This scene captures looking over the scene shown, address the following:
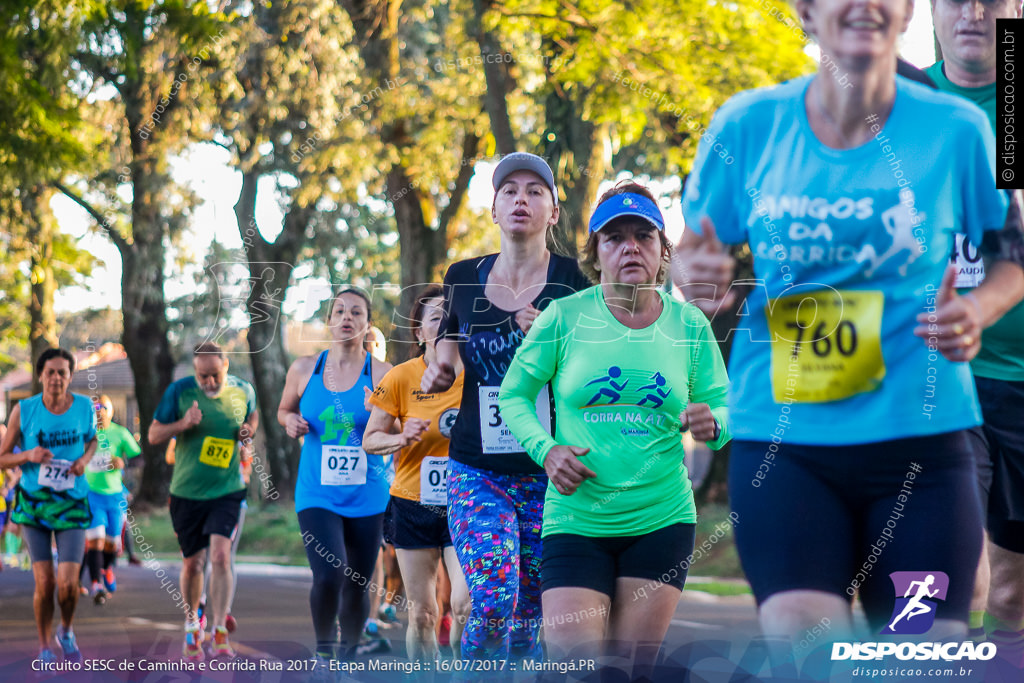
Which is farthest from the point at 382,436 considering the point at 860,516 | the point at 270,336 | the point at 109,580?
the point at 270,336

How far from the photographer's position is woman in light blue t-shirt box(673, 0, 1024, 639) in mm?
2424

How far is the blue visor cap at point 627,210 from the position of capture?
3463 millimetres

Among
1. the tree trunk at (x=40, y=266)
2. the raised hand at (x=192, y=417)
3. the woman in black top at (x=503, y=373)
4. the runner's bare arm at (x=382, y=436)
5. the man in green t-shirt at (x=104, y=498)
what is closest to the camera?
the woman in black top at (x=503, y=373)

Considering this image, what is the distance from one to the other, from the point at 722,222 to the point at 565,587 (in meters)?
1.24

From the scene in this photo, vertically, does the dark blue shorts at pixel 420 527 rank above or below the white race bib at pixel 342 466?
below

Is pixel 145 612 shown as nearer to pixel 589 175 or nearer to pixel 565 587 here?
pixel 589 175

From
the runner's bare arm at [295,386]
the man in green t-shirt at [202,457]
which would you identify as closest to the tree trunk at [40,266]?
the man in green t-shirt at [202,457]

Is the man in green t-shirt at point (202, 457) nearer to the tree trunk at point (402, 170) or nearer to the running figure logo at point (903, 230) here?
the tree trunk at point (402, 170)

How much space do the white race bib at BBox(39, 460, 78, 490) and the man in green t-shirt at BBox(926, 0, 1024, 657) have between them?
5221 mm

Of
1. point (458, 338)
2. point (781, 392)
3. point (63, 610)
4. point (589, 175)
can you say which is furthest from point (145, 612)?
point (781, 392)

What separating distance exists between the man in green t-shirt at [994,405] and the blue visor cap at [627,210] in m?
1.04

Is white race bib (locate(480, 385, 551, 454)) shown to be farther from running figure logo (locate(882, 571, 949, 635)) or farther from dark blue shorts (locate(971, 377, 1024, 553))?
running figure logo (locate(882, 571, 949, 635))

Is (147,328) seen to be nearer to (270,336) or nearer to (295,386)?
(270,336)

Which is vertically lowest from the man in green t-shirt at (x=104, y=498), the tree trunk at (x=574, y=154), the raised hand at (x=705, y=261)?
the man in green t-shirt at (x=104, y=498)
